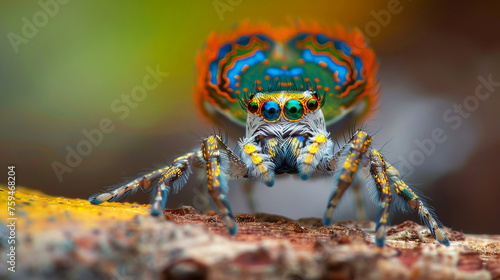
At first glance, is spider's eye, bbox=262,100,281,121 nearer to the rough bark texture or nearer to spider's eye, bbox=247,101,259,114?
spider's eye, bbox=247,101,259,114

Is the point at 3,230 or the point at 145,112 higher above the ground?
the point at 145,112

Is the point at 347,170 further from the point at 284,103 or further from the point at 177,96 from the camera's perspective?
the point at 177,96

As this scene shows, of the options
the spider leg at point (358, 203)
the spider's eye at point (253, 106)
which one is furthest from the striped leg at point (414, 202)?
the spider leg at point (358, 203)

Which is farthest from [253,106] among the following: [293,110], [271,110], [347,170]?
[347,170]

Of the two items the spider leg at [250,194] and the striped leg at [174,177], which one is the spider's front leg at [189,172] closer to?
the striped leg at [174,177]

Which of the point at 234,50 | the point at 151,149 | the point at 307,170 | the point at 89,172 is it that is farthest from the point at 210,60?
the point at 89,172

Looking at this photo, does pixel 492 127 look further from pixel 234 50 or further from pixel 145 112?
pixel 145 112

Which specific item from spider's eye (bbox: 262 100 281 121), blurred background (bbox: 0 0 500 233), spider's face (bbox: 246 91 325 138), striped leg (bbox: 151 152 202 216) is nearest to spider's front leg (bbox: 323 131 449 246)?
spider's face (bbox: 246 91 325 138)
